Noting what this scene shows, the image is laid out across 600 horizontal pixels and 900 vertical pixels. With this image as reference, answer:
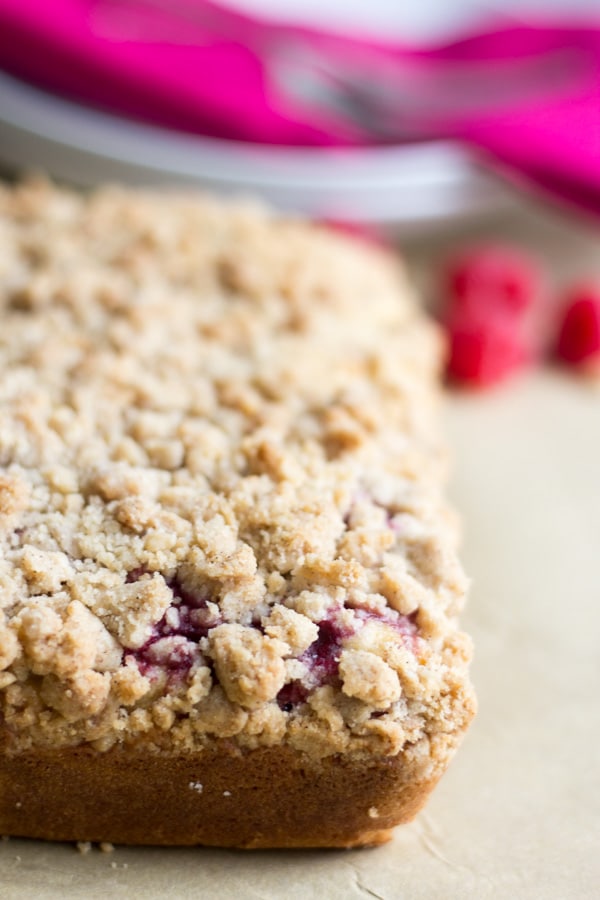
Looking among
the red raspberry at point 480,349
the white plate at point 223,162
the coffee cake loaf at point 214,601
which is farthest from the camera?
the white plate at point 223,162

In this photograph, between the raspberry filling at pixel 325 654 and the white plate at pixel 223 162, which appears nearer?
the raspberry filling at pixel 325 654

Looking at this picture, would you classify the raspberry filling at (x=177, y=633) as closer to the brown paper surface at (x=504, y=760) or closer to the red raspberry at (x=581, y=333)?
the brown paper surface at (x=504, y=760)

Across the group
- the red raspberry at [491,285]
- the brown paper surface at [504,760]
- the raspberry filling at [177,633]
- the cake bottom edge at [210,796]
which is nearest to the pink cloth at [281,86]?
the red raspberry at [491,285]

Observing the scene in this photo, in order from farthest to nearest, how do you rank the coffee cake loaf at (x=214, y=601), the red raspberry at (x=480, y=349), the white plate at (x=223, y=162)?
the white plate at (x=223, y=162), the red raspberry at (x=480, y=349), the coffee cake loaf at (x=214, y=601)

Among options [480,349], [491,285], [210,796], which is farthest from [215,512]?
[491,285]

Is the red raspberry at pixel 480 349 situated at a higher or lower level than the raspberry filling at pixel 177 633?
higher

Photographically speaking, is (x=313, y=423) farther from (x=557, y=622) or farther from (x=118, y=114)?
(x=118, y=114)

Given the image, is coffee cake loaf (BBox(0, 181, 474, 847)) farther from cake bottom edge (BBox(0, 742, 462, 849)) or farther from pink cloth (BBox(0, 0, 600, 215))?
pink cloth (BBox(0, 0, 600, 215))
